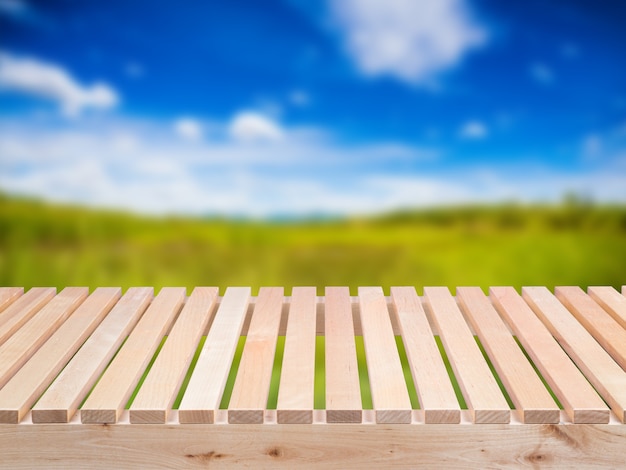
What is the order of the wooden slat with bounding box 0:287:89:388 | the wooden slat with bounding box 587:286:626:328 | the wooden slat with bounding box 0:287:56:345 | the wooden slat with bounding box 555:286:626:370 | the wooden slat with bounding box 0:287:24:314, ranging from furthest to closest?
1. the wooden slat with bounding box 0:287:24:314
2. the wooden slat with bounding box 587:286:626:328
3. the wooden slat with bounding box 0:287:56:345
4. the wooden slat with bounding box 555:286:626:370
5. the wooden slat with bounding box 0:287:89:388

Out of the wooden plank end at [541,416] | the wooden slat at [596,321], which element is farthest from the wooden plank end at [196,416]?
the wooden slat at [596,321]

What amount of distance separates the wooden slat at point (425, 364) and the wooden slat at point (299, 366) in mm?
280

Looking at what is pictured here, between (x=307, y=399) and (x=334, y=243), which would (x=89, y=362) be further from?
(x=334, y=243)

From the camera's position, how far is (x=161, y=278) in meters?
4.16

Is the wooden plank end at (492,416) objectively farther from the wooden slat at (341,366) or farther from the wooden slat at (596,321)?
the wooden slat at (596,321)

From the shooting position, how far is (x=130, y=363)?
1.74 m

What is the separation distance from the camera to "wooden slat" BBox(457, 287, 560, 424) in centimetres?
145

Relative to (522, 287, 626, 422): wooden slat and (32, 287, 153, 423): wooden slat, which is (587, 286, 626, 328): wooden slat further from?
(32, 287, 153, 423): wooden slat

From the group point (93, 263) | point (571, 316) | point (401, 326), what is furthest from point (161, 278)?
point (571, 316)

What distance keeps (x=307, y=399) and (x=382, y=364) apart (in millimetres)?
304

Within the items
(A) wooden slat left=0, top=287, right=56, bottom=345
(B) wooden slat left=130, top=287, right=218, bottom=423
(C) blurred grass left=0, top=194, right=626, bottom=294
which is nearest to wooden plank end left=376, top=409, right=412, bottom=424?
(B) wooden slat left=130, top=287, right=218, bottom=423

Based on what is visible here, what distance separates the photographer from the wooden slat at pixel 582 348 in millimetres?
1571

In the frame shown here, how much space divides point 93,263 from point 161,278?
1.68 ft

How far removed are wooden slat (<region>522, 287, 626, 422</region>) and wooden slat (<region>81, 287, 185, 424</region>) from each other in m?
1.22
